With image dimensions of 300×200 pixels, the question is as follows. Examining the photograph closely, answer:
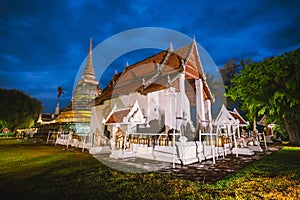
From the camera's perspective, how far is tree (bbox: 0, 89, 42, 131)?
37562 millimetres

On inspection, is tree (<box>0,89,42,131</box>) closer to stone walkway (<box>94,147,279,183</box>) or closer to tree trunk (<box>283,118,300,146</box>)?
stone walkway (<box>94,147,279,183</box>)

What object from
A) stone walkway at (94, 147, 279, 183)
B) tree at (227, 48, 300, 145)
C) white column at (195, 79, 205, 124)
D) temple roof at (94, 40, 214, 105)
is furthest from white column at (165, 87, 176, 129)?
tree at (227, 48, 300, 145)

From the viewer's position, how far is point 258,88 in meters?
15.2

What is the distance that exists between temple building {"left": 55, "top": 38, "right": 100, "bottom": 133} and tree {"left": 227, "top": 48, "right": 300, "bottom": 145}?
19.1m

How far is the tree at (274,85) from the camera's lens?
1268 centimetres

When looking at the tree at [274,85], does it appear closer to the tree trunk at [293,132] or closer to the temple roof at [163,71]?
the tree trunk at [293,132]

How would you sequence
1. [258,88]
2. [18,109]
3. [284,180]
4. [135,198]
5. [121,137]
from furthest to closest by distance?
1. [18,109]
2. [258,88]
3. [121,137]
4. [284,180]
5. [135,198]

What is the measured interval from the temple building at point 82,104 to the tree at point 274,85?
1909cm

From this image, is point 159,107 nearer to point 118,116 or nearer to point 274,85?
point 118,116

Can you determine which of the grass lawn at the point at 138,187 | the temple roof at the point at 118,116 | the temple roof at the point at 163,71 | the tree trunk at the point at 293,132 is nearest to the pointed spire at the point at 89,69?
the temple roof at the point at 163,71

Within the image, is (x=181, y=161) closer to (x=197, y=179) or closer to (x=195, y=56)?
(x=197, y=179)

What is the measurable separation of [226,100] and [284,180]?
23180mm

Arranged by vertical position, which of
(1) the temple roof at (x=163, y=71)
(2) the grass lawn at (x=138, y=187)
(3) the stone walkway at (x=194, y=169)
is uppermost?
(1) the temple roof at (x=163, y=71)

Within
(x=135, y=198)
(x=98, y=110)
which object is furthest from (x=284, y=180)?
(x=98, y=110)
